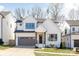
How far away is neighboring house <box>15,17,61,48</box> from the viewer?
39.2 ft

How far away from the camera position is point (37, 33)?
12508 mm

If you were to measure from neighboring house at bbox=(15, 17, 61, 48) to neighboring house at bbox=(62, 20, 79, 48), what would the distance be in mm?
302

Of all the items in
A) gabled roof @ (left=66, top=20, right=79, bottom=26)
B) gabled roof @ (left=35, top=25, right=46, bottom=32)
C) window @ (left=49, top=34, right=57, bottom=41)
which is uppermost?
→ gabled roof @ (left=66, top=20, right=79, bottom=26)

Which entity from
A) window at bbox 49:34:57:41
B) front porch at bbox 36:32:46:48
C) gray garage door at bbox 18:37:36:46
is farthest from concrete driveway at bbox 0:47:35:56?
window at bbox 49:34:57:41

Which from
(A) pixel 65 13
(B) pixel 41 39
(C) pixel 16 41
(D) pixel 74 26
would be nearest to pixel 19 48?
(C) pixel 16 41

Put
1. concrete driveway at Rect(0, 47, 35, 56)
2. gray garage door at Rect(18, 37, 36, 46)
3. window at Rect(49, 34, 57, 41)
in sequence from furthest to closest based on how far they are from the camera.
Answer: window at Rect(49, 34, 57, 41) < gray garage door at Rect(18, 37, 36, 46) < concrete driveway at Rect(0, 47, 35, 56)

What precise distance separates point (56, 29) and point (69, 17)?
983 millimetres

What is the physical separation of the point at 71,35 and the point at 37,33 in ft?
5.76

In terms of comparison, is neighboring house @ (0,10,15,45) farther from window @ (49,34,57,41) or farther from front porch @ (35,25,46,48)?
window @ (49,34,57,41)

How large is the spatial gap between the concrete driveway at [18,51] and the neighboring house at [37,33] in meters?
0.49

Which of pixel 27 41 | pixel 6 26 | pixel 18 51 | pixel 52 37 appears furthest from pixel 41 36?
pixel 6 26

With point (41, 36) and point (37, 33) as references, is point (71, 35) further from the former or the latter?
point (37, 33)

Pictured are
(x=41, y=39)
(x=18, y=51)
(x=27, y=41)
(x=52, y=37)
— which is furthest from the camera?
(x=52, y=37)

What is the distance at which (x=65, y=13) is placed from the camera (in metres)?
11.5
